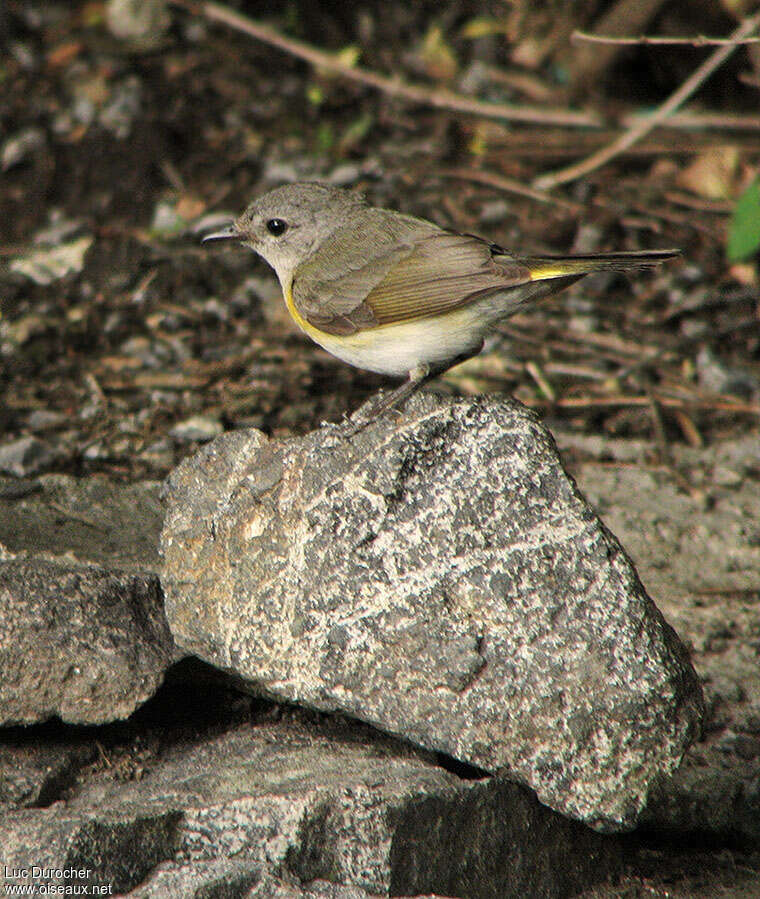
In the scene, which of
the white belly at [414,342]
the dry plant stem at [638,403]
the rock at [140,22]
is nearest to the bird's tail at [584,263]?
the white belly at [414,342]

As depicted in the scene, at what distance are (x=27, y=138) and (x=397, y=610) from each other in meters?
5.31

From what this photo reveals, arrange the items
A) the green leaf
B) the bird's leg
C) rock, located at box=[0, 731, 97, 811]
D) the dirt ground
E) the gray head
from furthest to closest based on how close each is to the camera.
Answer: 1. the dirt ground
2. the green leaf
3. the gray head
4. the bird's leg
5. rock, located at box=[0, 731, 97, 811]

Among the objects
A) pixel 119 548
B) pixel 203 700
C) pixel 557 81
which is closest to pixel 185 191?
pixel 557 81

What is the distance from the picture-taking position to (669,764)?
3033 mm

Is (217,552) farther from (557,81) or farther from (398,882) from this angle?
(557,81)

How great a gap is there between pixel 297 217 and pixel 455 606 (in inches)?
84.2

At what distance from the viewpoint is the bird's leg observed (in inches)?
139

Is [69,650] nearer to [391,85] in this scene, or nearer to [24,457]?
[24,457]

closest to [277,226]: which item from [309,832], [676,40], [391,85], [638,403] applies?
[676,40]

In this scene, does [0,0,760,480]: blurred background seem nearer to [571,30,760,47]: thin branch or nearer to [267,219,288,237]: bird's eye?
[267,219,288,237]: bird's eye

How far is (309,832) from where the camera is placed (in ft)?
9.61

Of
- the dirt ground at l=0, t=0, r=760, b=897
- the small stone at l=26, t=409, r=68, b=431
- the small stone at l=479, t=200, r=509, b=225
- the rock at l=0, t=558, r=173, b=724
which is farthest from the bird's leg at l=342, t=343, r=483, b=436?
the small stone at l=479, t=200, r=509, b=225

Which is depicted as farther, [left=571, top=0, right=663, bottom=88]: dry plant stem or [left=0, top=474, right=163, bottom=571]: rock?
[left=571, top=0, right=663, bottom=88]: dry plant stem

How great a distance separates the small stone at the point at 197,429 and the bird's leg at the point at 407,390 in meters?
1.42
